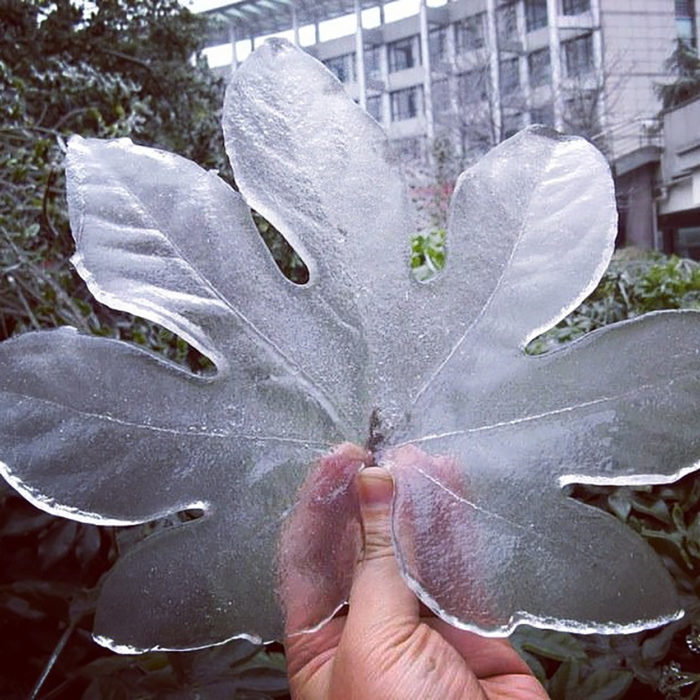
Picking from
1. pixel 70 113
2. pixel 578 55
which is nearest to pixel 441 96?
pixel 578 55

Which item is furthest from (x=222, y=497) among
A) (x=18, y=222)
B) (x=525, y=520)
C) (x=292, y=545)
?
(x=18, y=222)

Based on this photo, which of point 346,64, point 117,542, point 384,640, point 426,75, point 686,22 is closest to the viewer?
point 384,640

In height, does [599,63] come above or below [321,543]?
above

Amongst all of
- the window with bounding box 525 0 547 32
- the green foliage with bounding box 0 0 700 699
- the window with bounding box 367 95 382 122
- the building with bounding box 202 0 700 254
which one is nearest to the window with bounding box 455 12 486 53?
the building with bounding box 202 0 700 254

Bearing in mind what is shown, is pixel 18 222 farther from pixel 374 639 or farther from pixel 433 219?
pixel 374 639

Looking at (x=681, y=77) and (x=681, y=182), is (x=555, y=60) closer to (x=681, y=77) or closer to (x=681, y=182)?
(x=681, y=77)

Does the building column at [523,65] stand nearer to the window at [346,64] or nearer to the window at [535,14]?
the window at [535,14]
